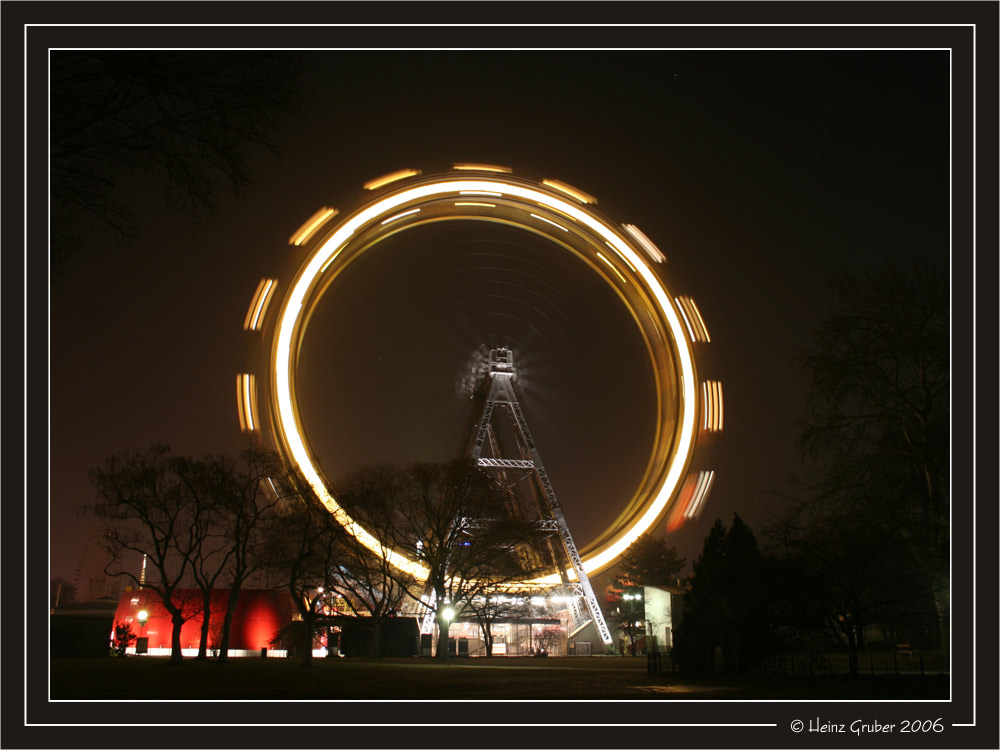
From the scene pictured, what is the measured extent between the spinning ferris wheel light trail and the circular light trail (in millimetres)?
33

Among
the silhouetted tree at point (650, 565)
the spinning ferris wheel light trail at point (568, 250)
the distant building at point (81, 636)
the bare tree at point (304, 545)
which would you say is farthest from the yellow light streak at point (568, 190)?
the silhouetted tree at point (650, 565)

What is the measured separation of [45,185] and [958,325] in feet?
23.2

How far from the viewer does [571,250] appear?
2827cm

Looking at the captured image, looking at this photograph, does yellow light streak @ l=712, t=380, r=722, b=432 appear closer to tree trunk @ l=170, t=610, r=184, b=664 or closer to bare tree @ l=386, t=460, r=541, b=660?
bare tree @ l=386, t=460, r=541, b=660

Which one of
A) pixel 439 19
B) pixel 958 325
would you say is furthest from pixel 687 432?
pixel 439 19

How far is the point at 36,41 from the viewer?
6137 mm

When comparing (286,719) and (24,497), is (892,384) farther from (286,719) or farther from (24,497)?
(24,497)

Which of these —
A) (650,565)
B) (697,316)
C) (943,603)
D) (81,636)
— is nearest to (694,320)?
(697,316)

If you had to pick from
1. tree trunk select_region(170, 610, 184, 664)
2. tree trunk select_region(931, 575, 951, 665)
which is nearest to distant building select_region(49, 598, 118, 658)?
tree trunk select_region(170, 610, 184, 664)

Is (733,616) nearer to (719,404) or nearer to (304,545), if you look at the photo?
(719,404)

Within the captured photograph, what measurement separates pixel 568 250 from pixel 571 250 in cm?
27

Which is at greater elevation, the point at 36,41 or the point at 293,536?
the point at 36,41

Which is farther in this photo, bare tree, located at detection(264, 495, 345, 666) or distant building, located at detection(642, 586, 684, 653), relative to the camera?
distant building, located at detection(642, 586, 684, 653)

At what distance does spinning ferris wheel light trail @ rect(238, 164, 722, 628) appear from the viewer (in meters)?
24.0
